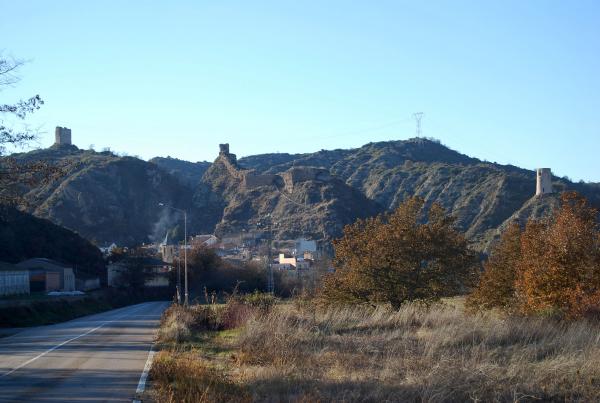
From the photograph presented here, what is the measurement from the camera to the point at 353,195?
104000mm

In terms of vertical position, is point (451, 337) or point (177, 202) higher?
point (177, 202)

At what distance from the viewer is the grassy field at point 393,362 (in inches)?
441

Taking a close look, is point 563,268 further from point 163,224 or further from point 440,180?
point 163,224

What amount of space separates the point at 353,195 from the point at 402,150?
231 feet

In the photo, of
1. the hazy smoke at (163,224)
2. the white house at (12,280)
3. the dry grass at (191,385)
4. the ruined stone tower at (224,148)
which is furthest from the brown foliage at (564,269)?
the ruined stone tower at (224,148)

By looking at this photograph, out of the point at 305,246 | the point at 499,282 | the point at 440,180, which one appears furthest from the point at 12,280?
the point at 440,180

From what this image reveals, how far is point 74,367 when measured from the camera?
18.6m

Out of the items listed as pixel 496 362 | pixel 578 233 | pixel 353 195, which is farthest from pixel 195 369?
pixel 353 195

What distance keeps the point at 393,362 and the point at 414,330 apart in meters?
6.10

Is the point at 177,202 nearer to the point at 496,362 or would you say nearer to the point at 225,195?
the point at 225,195

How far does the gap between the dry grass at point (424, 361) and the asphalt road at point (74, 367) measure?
289 cm

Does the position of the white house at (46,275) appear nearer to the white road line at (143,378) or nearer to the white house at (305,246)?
the white house at (305,246)

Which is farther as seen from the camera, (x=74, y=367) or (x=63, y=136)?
(x=63, y=136)

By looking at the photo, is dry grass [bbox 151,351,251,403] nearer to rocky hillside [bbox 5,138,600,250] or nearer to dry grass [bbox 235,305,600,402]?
dry grass [bbox 235,305,600,402]
